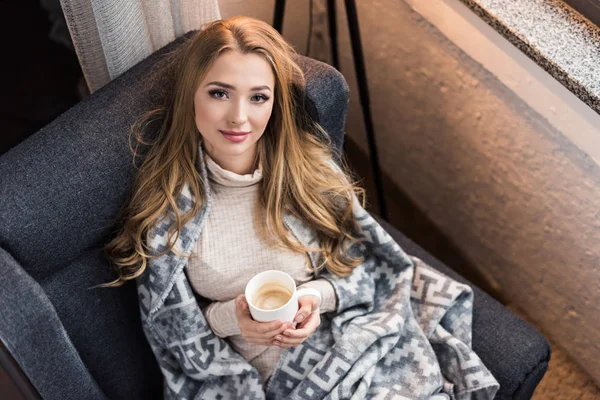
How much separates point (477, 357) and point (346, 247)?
0.34 m

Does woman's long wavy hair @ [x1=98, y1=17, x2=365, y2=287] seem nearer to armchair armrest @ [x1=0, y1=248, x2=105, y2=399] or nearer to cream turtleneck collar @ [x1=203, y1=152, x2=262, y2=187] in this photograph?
cream turtleneck collar @ [x1=203, y1=152, x2=262, y2=187]

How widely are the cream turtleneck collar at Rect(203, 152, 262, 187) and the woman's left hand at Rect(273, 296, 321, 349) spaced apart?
0.25m

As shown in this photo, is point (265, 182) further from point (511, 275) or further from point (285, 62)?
point (511, 275)

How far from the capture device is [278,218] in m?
1.33

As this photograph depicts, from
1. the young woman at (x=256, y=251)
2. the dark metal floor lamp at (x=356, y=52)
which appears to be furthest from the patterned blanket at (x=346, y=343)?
the dark metal floor lamp at (x=356, y=52)

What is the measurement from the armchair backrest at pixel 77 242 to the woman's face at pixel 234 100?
0.43 ft

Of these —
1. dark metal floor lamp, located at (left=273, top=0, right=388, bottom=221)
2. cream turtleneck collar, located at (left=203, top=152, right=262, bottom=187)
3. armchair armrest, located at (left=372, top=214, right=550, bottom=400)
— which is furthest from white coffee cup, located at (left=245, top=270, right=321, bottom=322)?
dark metal floor lamp, located at (left=273, top=0, right=388, bottom=221)

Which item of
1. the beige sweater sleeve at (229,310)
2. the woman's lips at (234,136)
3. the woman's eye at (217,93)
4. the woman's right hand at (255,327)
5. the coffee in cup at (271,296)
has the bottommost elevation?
the beige sweater sleeve at (229,310)

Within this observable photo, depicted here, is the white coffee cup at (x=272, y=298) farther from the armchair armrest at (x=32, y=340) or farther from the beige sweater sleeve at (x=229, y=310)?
the armchair armrest at (x=32, y=340)

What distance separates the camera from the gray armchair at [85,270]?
42.3 inches

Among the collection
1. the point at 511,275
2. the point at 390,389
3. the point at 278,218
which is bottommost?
the point at 511,275

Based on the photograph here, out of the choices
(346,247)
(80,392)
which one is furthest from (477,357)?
(80,392)

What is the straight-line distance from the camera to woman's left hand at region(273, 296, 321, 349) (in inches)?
47.5

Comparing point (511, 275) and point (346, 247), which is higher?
point (346, 247)
